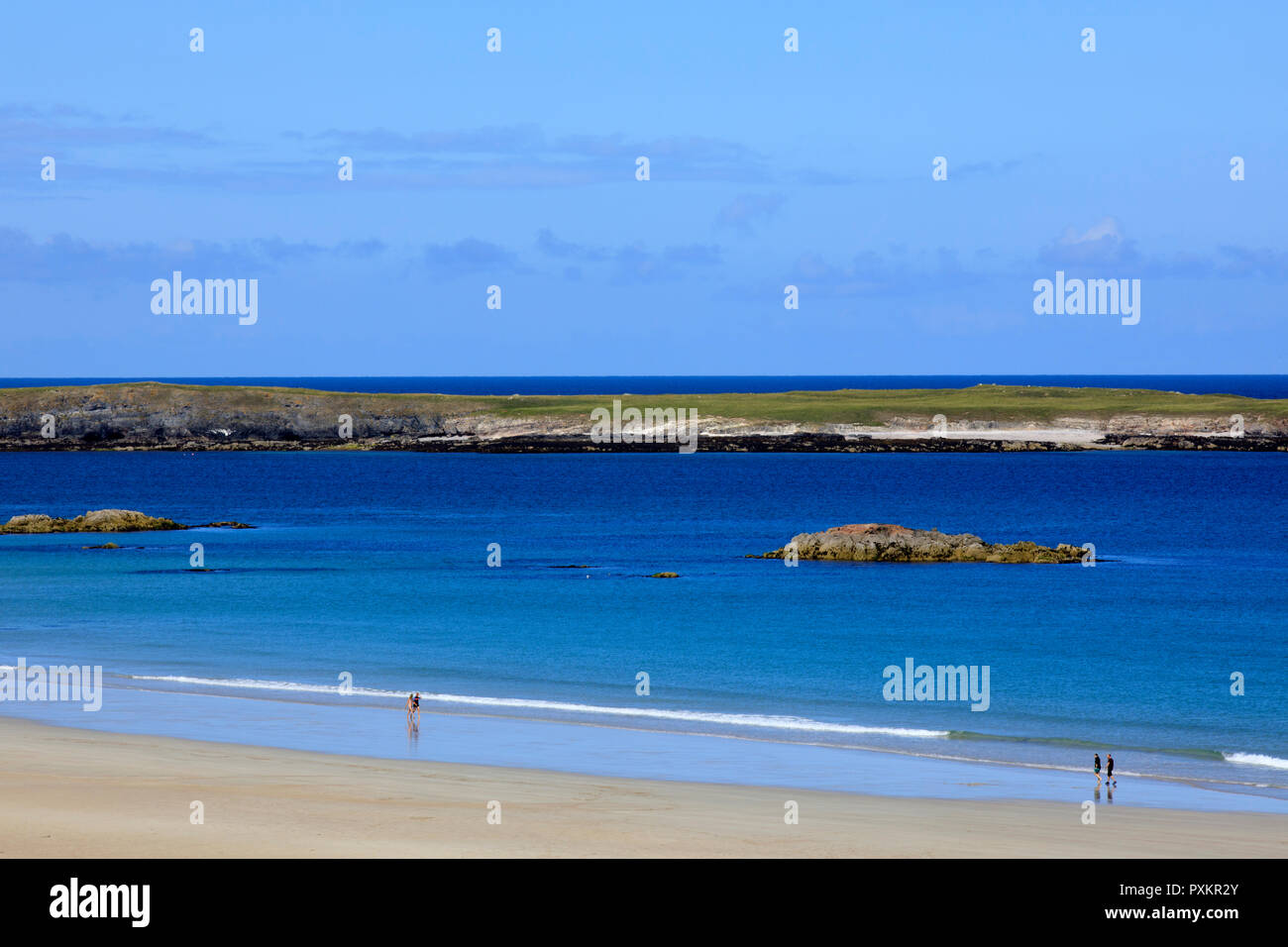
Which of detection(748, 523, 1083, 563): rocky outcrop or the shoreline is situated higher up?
the shoreline

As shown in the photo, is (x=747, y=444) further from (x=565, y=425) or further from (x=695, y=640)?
(x=695, y=640)

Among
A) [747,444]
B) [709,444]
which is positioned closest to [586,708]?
[747,444]

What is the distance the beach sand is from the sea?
65.5 inches

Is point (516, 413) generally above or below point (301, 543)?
above

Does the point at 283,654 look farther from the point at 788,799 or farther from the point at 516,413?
the point at 516,413

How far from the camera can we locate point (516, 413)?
18288cm

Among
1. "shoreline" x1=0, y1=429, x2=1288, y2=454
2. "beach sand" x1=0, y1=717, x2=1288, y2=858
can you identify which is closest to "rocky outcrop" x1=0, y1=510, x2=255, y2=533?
"beach sand" x1=0, y1=717, x2=1288, y2=858

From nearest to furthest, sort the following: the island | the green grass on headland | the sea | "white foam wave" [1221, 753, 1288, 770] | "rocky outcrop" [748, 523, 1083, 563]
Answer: "white foam wave" [1221, 753, 1288, 770]
the sea
"rocky outcrop" [748, 523, 1083, 563]
the island
the green grass on headland

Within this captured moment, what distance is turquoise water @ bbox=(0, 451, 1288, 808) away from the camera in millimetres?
28484

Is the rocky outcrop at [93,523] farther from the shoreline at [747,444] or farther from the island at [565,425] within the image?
the island at [565,425]

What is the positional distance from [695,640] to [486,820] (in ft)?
78.1

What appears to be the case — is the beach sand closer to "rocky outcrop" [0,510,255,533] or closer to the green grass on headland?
"rocky outcrop" [0,510,255,533]
